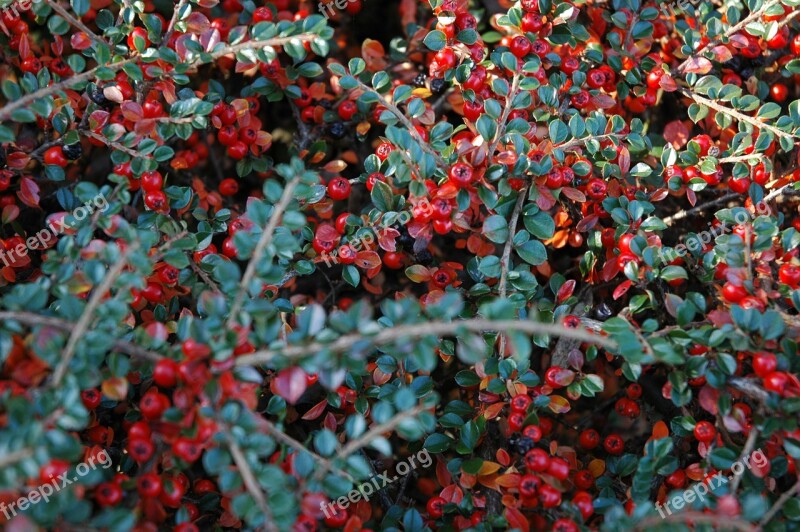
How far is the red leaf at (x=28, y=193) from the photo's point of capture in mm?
1864

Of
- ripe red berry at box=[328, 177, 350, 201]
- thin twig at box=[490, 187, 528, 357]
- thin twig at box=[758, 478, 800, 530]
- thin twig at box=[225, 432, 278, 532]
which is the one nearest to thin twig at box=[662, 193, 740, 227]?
thin twig at box=[490, 187, 528, 357]

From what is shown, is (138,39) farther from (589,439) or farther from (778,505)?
(778,505)

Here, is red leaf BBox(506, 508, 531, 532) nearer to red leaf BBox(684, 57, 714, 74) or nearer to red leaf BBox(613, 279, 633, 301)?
red leaf BBox(613, 279, 633, 301)

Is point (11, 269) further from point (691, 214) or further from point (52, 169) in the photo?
point (691, 214)

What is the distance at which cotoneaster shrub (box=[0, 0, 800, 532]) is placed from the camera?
1349 millimetres

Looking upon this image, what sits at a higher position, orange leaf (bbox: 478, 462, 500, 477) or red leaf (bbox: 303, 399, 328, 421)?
red leaf (bbox: 303, 399, 328, 421)

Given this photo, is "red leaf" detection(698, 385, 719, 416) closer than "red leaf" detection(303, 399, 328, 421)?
Yes

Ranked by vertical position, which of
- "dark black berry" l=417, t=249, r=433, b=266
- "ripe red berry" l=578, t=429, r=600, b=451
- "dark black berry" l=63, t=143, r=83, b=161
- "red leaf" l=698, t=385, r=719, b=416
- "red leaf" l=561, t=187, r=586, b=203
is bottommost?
"ripe red berry" l=578, t=429, r=600, b=451

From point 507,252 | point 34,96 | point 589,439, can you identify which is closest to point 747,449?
point 589,439

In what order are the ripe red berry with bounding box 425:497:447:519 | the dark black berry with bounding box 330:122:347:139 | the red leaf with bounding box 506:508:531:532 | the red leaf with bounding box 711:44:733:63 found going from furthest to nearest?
the dark black berry with bounding box 330:122:347:139 < the red leaf with bounding box 711:44:733:63 < the ripe red berry with bounding box 425:497:447:519 < the red leaf with bounding box 506:508:531:532

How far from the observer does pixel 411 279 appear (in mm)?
1903

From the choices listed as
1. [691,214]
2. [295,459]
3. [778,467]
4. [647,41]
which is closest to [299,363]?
[295,459]

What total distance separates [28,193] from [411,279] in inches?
40.3

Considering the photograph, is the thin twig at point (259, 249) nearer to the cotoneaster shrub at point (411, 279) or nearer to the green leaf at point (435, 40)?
the cotoneaster shrub at point (411, 279)
